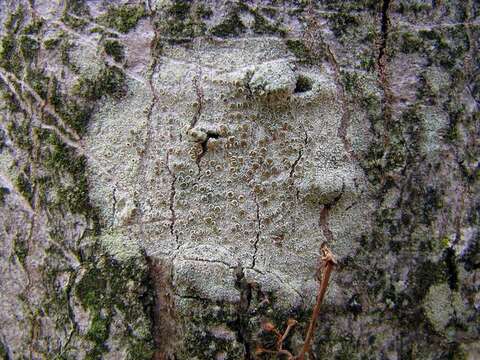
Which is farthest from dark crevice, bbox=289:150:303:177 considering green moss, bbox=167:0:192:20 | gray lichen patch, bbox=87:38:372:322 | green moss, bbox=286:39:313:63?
green moss, bbox=167:0:192:20

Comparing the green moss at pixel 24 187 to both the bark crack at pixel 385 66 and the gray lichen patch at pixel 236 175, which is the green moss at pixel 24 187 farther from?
the bark crack at pixel 385 66

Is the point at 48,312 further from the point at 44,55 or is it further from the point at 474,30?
the point at 474,30

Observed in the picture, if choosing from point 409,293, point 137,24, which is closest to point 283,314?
point 409,293

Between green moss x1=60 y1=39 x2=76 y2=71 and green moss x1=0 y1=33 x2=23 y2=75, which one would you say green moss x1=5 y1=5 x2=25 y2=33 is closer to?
green moss x1=0 y1=33 x2=23 y2=75

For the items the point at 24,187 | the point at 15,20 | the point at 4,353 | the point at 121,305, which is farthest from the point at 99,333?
the point at 15,20

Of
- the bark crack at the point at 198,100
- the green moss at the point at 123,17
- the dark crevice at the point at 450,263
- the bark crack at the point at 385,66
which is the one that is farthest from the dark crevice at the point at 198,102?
the dark crevice at the point at 450,263

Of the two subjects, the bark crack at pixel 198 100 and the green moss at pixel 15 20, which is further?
the green moss at pixel 15 20

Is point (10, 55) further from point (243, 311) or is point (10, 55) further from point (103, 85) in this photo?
point (243, 311)

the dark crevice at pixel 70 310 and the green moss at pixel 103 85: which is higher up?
the green moss at pixel 103 85

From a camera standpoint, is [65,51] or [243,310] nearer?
[243,310]
